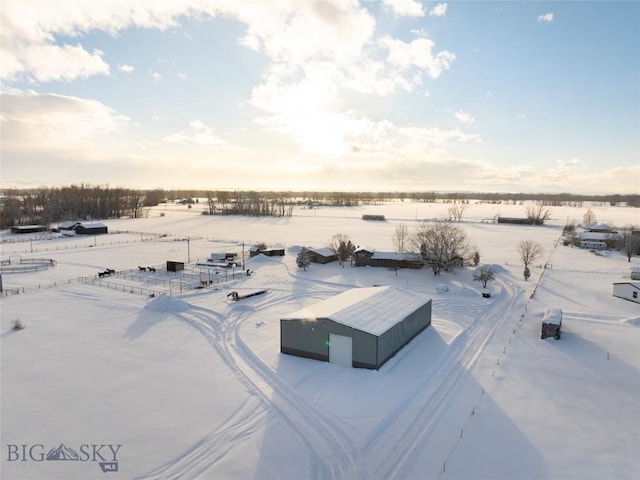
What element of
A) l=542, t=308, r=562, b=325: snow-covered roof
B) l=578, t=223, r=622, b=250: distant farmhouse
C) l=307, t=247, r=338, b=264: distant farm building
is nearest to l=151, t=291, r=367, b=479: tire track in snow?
l=542, t=308, r=562, b=325: snow-covered roof

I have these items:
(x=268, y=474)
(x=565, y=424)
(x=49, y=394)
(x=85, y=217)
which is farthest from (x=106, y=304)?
(x=85, y=217)

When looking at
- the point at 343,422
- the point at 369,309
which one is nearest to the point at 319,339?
the point at 369,309

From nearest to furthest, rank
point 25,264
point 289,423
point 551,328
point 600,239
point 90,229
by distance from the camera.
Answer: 1. point 289,423
2. point 551,328
3. point 25,264
4. point 600,239
5. point 90,229

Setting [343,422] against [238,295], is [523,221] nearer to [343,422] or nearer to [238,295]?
[238,295]

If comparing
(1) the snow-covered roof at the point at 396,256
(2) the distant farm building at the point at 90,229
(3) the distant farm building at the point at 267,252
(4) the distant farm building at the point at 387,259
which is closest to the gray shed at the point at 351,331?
(1) the snow-covered roof at the point at 396,256

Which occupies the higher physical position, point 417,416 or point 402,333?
point 402,333

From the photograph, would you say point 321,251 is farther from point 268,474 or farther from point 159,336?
point 268,474

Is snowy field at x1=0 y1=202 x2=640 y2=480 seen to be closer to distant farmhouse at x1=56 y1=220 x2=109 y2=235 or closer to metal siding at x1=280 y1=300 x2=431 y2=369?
metal siding at x1=280 y1=300 x2=431 y2=369
